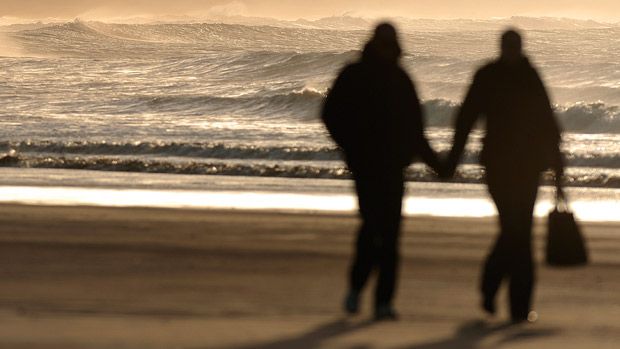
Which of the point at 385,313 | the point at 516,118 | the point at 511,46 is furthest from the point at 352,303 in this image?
the point at 511,46

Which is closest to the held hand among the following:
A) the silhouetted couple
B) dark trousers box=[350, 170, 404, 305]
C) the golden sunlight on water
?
the silhouetted couple

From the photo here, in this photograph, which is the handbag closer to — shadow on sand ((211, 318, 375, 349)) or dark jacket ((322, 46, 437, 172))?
dark jacket ((322, 46, 437, 172))

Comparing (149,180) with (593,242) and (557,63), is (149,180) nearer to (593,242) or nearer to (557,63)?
(593,242)

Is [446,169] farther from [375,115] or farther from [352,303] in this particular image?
[352,303]

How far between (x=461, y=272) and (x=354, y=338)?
118 inches

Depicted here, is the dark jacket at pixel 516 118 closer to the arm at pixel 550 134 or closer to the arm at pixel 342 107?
the arm at pixel 550 134

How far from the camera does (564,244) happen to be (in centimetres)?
762

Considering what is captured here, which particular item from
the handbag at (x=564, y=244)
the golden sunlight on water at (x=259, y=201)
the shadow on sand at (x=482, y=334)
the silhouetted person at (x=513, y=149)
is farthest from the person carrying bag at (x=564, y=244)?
the golden sunlight on water at (x=259, y=201)

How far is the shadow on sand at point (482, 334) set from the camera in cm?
648

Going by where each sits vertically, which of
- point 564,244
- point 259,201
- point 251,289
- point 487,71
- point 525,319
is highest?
point 487,71

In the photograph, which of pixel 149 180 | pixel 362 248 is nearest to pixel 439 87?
pixel 149 180

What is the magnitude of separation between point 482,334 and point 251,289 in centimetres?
181

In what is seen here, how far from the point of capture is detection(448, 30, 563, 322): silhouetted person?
750 centimetres

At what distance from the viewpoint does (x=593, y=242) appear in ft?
38.5
